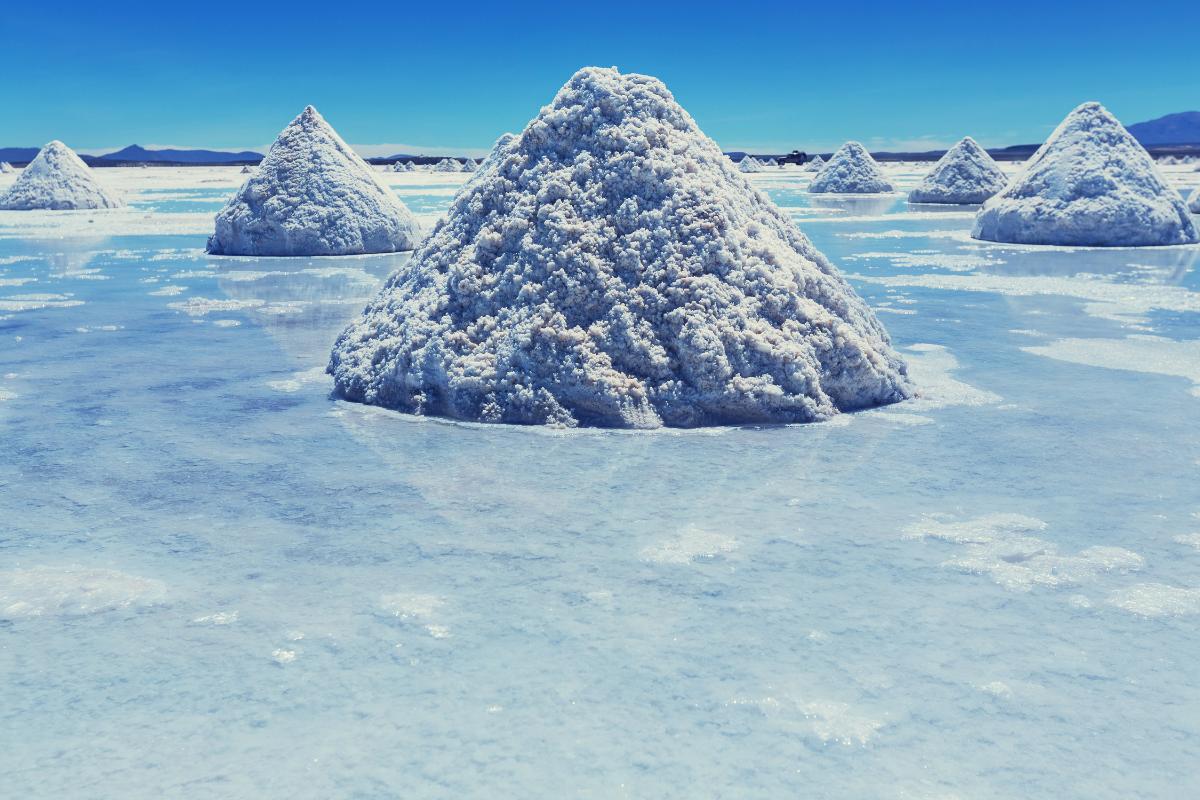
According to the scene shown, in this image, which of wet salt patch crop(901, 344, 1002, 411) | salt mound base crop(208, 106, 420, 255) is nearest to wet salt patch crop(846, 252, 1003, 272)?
wet salt patch crop(901, 344, 1002, 411)

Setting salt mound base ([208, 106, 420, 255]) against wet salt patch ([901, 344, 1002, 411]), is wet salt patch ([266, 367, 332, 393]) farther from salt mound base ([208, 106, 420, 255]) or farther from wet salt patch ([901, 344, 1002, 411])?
salt mound base ([208, 106, 420, 255])

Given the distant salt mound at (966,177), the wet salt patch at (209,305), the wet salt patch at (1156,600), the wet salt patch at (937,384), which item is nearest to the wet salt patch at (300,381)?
the wet salt patch at (209,305)

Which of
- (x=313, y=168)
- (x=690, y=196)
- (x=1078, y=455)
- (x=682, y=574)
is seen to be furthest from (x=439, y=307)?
(x=313, y=168)

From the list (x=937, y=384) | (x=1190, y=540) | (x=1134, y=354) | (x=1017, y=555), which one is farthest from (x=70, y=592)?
(x=1134, y=354)

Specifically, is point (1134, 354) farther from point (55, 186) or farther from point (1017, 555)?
point (55, 186)

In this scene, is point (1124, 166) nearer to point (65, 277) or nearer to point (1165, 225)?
point (1165, 225)
